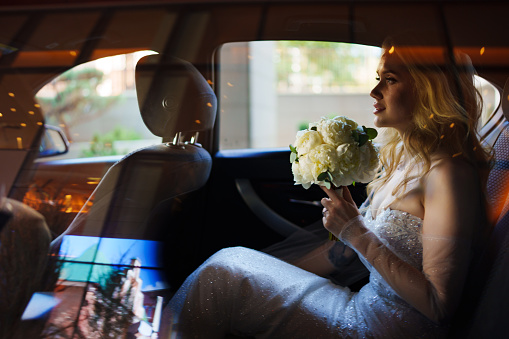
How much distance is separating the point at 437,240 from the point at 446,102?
35 centimetres

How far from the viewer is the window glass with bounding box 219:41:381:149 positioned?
1.28 m

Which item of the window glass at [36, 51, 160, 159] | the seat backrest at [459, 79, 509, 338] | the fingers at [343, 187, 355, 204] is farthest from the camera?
the fingers at [343, 187, 355, 204]

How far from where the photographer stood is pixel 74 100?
1.31m

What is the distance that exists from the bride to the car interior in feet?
0.16

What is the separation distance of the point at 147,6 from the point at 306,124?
0.51 meters

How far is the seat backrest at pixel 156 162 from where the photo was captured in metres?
1.29

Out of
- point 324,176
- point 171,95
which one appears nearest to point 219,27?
point 171,95

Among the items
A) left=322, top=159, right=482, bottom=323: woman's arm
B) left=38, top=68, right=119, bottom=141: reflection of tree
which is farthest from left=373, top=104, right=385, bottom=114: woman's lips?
left=38, top=68, right=119, bottom=141: reflection of tree

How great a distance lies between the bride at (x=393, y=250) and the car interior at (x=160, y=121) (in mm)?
49

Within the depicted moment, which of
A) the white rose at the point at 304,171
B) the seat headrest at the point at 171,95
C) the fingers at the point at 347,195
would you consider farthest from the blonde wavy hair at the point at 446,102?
the seat headrest at the point at 171,95

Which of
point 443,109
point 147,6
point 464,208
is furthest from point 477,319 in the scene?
point 147,6

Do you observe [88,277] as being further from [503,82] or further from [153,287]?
[503,82]

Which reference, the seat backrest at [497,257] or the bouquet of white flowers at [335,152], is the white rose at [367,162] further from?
the seat backrest at [497,257]

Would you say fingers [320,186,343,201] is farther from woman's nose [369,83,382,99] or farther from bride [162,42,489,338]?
woman's nose [369,83,382,99]
